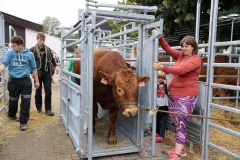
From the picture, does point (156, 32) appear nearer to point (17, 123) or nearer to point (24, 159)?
point (24, 159)

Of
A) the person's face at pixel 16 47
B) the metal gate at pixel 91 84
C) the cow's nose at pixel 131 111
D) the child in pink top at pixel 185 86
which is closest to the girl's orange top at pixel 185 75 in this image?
the child in pink top at pixel 185 86

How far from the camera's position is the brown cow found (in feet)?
12.7

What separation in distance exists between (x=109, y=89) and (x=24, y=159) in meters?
1.83

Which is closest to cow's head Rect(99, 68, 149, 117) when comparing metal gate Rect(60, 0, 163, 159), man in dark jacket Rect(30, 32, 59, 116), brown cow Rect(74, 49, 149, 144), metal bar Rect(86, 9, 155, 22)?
brown cow Rect(74, 49, 149, 144)

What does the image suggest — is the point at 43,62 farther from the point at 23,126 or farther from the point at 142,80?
the point at 142,80

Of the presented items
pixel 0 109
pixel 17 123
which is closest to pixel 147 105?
pixel 17 123

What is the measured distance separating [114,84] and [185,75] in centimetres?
113

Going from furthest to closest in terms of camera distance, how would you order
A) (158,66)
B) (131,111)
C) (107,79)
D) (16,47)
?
(16,47) < (107,79) < (131,111) < (158,66)

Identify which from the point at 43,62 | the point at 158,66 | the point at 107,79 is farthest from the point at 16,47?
the point at 158,66

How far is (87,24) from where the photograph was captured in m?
3.73

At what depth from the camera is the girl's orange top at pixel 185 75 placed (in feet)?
11.6

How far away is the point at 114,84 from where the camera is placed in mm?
4047

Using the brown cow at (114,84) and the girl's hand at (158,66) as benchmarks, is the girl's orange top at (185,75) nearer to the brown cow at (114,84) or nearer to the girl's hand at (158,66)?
the girl's hand at (158,66)

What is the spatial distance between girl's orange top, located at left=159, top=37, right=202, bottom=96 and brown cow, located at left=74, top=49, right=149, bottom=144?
452 mm
